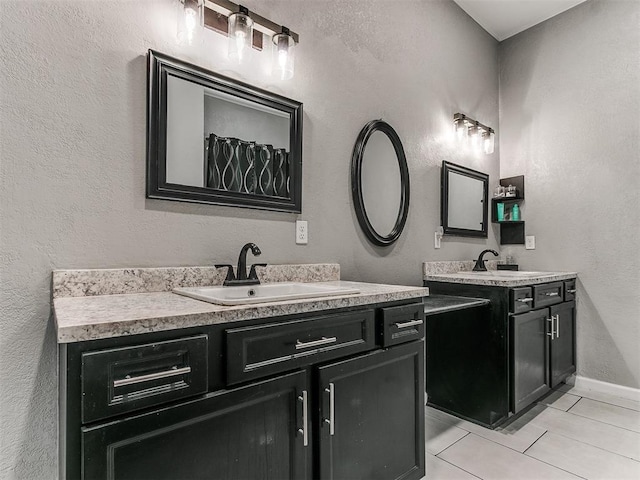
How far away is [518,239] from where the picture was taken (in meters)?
3.38

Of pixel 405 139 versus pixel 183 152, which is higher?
pixel 405 139

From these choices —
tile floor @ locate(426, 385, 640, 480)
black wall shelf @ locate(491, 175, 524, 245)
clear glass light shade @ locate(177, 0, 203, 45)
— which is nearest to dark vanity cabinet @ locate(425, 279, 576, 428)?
tile floor @ locate(426, 385, 640, 480)

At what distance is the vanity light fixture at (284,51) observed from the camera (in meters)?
1.79

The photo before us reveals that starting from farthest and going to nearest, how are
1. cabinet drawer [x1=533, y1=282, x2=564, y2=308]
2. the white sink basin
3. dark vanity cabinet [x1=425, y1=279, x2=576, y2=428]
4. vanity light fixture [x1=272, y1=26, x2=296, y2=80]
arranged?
cabinet drawer [x1=533, y1=282, x2=564, y2=308] → dark vanity cabinet [x1=425, y1=279, x2=576, y2=428] → vanity light fixture [x1=272, y1=26, x2=296, y2=80] → the white sink basin

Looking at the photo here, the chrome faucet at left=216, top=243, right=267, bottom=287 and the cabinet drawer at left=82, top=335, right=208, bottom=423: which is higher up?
the chrome faucet at left=216, top=243, right=267, bottom=287

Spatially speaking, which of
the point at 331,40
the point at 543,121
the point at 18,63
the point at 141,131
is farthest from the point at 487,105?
the point at 18,63

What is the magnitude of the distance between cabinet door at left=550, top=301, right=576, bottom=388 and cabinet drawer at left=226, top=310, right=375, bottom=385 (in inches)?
75.8

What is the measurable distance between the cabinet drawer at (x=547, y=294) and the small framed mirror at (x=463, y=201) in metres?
0.69

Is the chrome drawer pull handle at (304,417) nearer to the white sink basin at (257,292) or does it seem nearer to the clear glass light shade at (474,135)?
the white sink basin at (257,292)

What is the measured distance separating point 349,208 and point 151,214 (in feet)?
3.60

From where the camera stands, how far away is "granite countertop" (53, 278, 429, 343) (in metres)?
0.84

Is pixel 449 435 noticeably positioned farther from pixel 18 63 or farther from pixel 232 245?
pixel 18 63

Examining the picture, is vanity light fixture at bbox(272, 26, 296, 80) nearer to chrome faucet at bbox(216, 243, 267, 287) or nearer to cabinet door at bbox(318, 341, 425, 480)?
chrome faucet at bbox(216, 243, 267, 287)

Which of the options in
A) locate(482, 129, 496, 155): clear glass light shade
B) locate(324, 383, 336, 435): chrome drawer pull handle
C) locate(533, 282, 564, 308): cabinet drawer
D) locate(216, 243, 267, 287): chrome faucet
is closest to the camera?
locate(324, 383, 336, 435): chrome drawer pull handle
